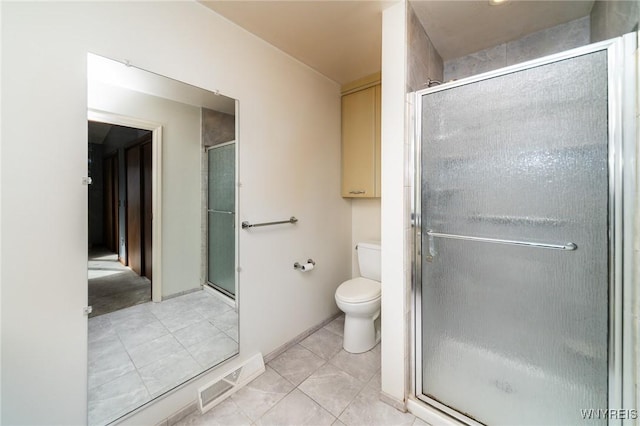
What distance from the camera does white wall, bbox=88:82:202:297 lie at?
53.7 inches

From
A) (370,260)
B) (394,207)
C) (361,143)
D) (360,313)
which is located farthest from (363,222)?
(394,207)

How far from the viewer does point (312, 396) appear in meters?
1.50

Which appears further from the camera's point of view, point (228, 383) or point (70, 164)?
point (228, 383)

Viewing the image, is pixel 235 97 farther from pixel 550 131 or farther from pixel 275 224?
pixel 550 131

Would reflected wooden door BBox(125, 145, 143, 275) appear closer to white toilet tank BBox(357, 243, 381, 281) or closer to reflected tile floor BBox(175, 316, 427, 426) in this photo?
reflected tile floor BBox(175, 316, 427, 426)

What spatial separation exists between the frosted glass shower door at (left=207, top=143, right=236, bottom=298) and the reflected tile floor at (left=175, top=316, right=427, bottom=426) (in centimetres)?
62

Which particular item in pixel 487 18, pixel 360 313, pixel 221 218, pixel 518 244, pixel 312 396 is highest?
pixel 487 18

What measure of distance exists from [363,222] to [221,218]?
1478mm

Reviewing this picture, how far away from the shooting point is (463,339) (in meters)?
1.29

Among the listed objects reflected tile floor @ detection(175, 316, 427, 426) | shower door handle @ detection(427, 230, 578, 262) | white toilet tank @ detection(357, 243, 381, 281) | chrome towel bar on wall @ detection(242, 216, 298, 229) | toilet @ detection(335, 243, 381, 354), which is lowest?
reflected tile floor @ detection(175, 316, 427, 426)

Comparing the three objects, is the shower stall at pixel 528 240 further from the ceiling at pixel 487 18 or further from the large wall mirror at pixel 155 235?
the large wall mirror at pixel 155 235

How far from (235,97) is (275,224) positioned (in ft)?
2.93

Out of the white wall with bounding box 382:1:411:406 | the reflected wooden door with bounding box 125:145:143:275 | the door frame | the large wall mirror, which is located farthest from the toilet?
the reflected wooden door with bounding box 125:145:143:275

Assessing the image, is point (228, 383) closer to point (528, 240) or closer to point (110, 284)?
point (110, 284)
